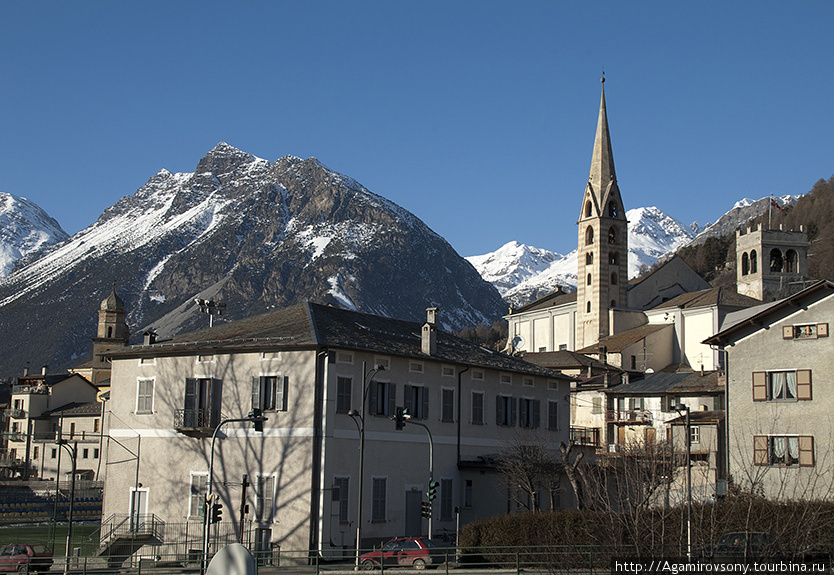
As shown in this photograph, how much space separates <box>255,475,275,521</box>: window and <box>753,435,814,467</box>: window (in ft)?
60.3

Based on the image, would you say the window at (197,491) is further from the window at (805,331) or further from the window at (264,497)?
the window at (805,331)

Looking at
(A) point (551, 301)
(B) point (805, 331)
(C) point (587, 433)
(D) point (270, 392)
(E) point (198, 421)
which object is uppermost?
(A) point (551, 301)

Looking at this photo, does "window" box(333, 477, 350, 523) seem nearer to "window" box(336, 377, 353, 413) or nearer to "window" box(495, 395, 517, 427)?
"window" box(336, 377, 353, 413)

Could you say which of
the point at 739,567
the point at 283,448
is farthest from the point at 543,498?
the point at 739,567

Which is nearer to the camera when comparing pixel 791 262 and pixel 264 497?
pixel 264 497

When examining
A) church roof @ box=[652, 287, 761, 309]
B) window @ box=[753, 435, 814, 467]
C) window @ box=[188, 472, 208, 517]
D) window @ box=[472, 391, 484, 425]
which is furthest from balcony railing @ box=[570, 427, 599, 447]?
window @ box=[188, 472, 208, 517]

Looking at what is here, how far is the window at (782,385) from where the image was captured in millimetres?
37969

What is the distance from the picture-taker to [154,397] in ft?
140

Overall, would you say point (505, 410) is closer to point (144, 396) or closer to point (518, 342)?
point (144, 396)

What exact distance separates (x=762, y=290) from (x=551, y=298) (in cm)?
2664

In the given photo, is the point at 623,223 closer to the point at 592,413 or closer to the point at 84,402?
the point at 592,413

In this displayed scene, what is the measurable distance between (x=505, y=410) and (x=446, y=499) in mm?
6488

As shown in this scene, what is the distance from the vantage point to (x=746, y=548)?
22.3m

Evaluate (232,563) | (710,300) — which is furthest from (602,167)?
(232,563)
